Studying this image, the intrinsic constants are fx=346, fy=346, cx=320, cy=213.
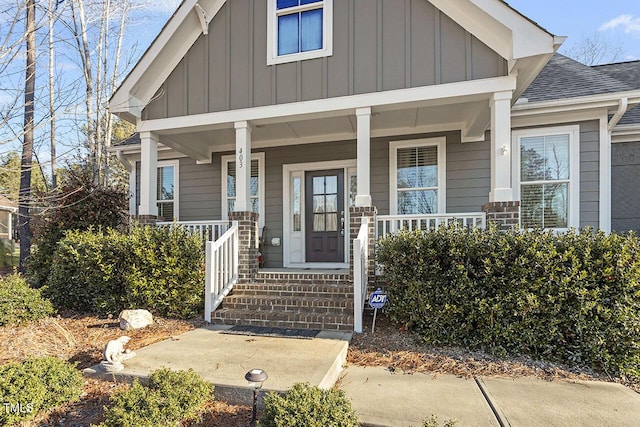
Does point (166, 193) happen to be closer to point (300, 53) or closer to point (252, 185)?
point (252, 185)

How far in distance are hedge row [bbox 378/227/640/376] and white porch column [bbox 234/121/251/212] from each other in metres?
3.01

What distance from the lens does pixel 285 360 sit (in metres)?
3.42

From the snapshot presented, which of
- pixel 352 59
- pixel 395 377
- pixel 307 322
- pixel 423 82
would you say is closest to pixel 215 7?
pixel 352 59

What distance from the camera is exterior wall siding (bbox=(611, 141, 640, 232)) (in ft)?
20.4

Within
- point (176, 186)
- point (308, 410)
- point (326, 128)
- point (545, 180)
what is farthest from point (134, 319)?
point (545, 180)

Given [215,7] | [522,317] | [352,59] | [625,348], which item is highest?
[215,7]

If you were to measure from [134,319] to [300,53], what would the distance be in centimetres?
481

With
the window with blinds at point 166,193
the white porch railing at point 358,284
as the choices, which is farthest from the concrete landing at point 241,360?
the window with blinds at point 166,193

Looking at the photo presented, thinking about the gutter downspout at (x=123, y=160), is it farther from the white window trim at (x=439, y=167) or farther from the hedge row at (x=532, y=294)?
the hedge row at (x=532, y=294)

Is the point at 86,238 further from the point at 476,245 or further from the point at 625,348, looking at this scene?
the point at 625,348

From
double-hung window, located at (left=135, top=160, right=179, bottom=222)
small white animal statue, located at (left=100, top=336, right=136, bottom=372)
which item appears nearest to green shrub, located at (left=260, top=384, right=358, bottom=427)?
small white animal statue, located at (left=100, top=336, right=136, bottom=372)

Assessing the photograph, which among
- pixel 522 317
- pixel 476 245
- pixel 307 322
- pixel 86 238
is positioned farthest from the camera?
pixel 86 238

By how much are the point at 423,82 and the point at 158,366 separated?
16.3ft

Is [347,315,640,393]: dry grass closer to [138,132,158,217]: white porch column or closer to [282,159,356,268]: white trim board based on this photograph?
[282,159,356,268]: white trim board
